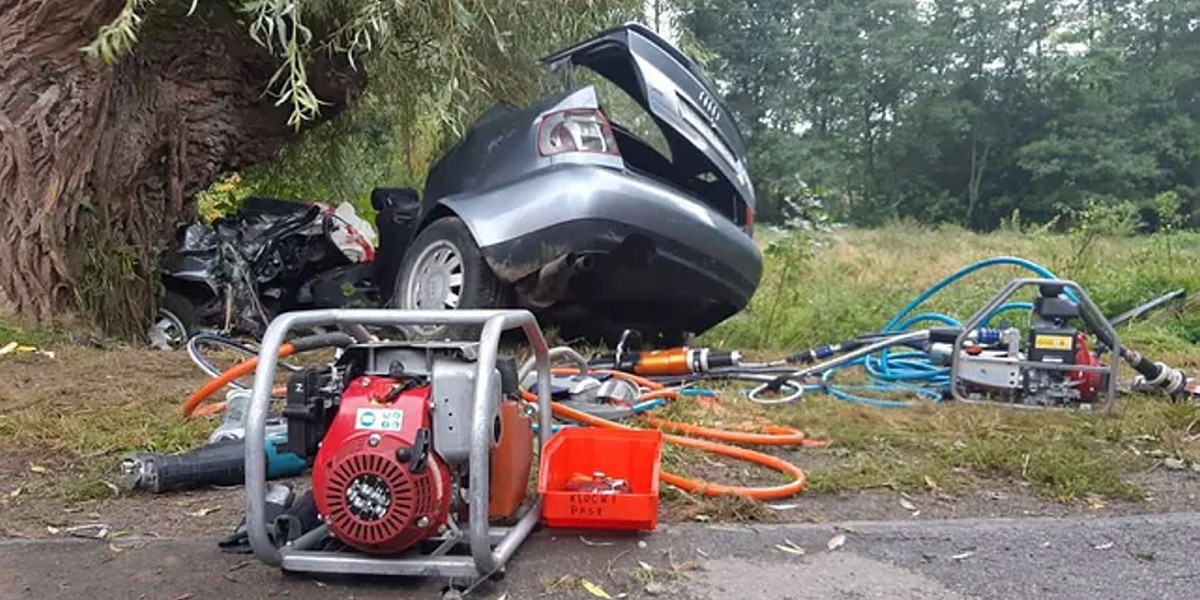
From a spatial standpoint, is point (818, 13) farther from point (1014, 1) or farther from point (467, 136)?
point (467, 136)

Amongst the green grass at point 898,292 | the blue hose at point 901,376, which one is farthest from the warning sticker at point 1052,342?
the green grass at point 898,292

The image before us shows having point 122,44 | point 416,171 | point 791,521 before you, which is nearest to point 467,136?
point 122,44

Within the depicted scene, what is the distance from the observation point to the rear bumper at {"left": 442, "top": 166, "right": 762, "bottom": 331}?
4832 mm

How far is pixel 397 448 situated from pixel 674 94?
10.4 feet

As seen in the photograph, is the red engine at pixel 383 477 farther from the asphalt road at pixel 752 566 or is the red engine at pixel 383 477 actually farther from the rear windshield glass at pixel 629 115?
the rear windshield glass at pixel 629 115

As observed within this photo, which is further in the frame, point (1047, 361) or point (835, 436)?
point (1047, 361)

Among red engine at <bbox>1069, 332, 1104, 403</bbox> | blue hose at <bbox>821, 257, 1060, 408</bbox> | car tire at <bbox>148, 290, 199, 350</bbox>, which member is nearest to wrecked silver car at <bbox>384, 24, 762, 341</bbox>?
blue hose at <bbox>821, 257, 1060, 408</bbox>

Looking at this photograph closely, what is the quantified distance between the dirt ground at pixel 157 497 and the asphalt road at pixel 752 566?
128 millimetres

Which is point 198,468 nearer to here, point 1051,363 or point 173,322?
point 1051,363

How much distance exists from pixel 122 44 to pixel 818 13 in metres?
41.0

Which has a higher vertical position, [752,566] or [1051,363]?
[1051,363]

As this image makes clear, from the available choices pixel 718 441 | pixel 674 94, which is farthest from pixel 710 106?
pixel 718 441

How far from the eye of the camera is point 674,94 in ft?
16.6

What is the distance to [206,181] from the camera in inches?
261
